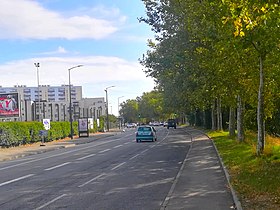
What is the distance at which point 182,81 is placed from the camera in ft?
129

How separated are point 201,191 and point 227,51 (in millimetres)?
7144

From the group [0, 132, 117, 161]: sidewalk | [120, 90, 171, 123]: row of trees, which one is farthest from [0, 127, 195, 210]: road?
[120, 90, 171, 123]: row of trees

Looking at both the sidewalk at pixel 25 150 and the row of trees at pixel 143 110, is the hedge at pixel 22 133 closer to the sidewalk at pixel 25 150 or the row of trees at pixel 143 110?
the sidewalk at pixel 25 150

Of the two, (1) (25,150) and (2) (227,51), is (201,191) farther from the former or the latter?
(1) (25,150)

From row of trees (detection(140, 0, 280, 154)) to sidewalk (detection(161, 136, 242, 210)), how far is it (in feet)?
10.8

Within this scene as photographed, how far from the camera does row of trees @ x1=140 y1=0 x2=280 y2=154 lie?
39.8 feet

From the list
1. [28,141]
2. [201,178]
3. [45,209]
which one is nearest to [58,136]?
[28,141]

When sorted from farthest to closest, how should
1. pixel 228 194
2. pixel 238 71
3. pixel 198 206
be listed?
pixel 238 71 < pixel 228 194 < pixel 198 206

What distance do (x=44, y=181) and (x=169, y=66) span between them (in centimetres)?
2068

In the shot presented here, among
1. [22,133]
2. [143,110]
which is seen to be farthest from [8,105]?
[143,110]

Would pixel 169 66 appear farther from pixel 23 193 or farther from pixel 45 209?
pixel 45 209

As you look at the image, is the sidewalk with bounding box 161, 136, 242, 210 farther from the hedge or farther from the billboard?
the billboard

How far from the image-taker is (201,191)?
12.7 metres

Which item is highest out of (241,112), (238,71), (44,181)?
(238,71)
